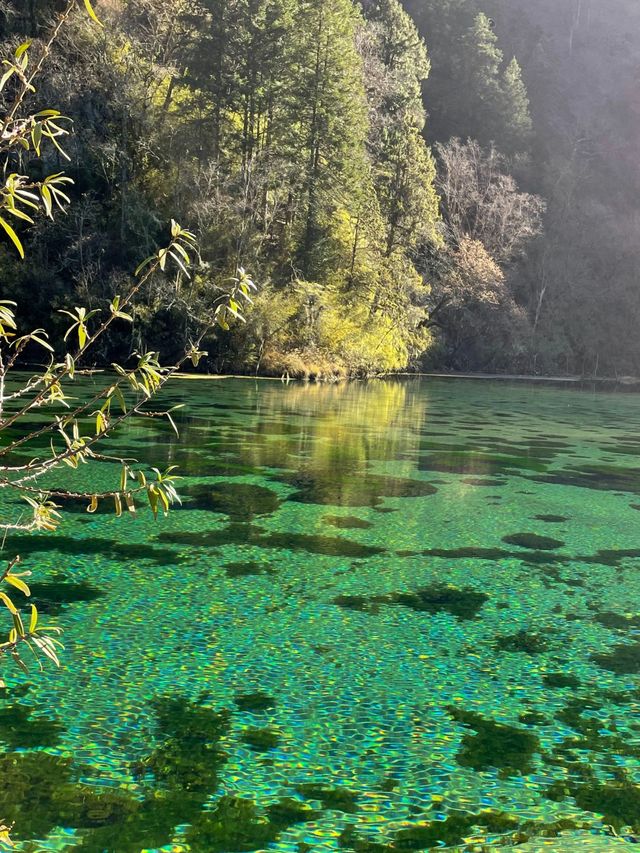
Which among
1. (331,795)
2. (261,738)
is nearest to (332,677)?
(261,738)

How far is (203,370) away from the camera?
29047 millimetres

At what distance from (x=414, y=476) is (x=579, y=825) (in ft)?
25.0

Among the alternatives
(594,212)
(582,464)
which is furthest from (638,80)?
(582,464)

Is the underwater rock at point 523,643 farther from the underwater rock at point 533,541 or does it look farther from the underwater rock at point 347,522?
the underwater rock at point 347,522

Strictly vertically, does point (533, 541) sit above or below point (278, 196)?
below

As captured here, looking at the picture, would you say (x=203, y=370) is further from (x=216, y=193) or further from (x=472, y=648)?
(x=472, y=648)

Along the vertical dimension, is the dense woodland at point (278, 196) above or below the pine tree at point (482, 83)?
below

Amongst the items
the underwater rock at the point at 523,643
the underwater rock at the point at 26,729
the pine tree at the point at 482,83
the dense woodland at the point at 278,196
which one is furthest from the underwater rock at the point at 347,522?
the pine tree at the point at 482,83

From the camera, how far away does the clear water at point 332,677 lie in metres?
2.98

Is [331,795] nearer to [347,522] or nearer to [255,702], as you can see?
[255,702]

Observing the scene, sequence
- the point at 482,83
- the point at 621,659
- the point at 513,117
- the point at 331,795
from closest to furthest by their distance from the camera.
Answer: the point at 331,795 → the point at 621,659 → the point at 513,117 → the point at 482,83

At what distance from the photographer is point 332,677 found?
4.21 meters

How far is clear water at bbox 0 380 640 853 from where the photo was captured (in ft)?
9.77

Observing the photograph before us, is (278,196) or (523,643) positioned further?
(278,196)
